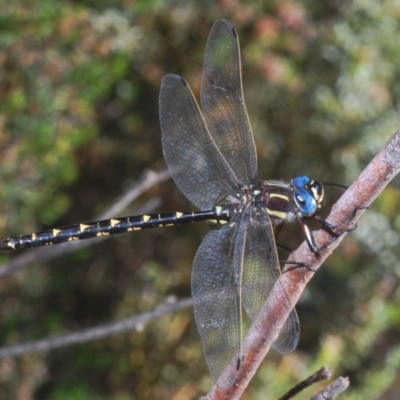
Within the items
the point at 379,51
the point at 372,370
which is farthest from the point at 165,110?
the point at 372,370

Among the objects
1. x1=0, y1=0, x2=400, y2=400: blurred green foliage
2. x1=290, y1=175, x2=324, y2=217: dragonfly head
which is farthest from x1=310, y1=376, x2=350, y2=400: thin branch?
x1=0, y1=0, x2=400, y2=400: blurred green foliage

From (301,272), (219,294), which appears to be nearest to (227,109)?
(219,294)

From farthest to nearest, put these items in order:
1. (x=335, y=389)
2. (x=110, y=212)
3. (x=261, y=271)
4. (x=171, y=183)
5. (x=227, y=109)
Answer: (x=171, y=183) → (x=110, y=212) → (x=227, y=109) → (x=261, y=271) → (x=335, y=389)

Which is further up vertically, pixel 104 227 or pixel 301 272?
pixel 104 227

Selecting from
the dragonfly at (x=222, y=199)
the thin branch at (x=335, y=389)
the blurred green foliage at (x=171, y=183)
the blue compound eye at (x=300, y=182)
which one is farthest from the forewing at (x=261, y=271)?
the blurred green foliage at (x=171, y=183)

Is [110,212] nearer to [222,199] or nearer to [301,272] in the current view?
[222,199]

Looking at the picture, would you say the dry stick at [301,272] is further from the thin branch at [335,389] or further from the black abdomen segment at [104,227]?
the black abdomen segment at [104,227]

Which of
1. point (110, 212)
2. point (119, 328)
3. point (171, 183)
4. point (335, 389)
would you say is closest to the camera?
point (335, 389)
